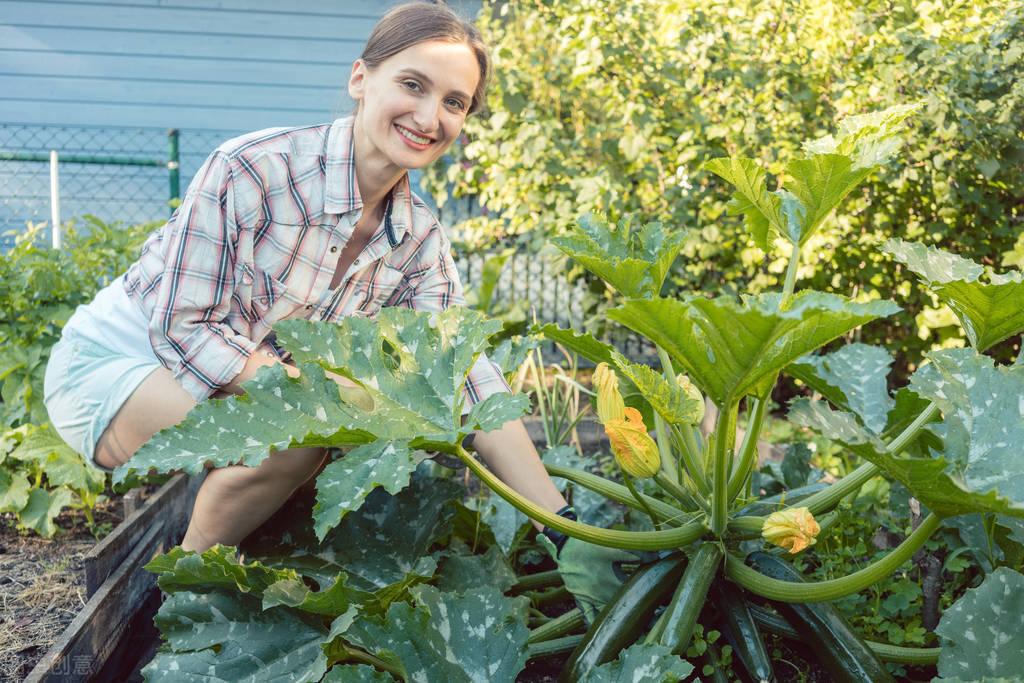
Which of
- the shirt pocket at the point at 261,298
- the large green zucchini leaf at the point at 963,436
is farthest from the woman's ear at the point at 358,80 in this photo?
the large green zucchini leaf at the point at 963,436

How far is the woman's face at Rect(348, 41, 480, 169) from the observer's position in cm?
216

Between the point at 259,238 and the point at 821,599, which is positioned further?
the point at 259,238

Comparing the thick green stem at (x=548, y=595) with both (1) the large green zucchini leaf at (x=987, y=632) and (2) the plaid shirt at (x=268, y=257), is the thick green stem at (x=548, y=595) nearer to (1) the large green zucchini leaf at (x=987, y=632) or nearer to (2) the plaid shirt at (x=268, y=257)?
(2) the plaid shirt at (x=268, y=257)

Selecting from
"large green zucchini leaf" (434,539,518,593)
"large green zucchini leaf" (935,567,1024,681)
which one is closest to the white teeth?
"large green zucchini leaf" (434,539,518,593)

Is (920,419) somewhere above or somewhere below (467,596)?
above

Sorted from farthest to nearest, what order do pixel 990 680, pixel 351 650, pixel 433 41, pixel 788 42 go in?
pixel 788 42 < pixel 433 41 < pixel 351 650 < pixel 990 680

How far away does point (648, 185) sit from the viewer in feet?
14.9

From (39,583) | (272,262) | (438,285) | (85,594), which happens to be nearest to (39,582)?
(39,583)

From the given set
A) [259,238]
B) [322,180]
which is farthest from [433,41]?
[259,238]

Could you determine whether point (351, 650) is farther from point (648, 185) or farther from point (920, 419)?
point (648, 185)

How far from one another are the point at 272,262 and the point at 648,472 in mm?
1106

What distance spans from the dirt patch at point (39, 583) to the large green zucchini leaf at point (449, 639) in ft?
2.95

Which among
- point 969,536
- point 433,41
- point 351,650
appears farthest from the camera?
point 433,41

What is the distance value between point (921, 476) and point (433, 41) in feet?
4.83
